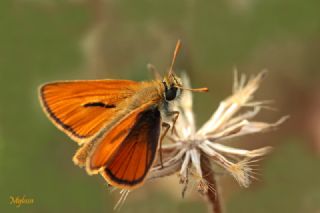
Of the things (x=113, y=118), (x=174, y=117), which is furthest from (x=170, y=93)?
(x=113, y=118)

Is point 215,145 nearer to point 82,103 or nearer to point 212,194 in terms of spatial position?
point 212,194

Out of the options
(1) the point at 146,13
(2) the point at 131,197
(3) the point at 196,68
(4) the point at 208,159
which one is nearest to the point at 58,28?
(1) the point at 146,13

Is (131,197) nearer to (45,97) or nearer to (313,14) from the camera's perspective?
(45,97)

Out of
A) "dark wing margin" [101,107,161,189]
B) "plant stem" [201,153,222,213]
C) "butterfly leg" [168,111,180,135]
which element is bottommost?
"plant stem" [201,153,222,213]

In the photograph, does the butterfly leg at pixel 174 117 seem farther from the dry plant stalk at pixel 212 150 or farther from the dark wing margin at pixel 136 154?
the dark wing margin at pixel 136 154

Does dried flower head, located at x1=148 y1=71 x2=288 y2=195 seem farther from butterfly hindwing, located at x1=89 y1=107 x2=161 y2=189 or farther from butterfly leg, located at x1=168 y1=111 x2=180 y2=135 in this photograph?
butterfly hindwing, located at x1=89 y1=107 x2=161 y2=189

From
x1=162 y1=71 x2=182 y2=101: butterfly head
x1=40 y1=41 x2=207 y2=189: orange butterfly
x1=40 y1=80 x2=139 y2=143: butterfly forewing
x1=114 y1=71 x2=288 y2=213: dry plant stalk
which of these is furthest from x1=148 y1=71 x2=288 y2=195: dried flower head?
x1=40 y1=80 x2=139 y2=143: butterfly forewing
